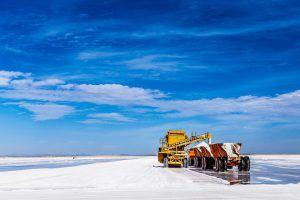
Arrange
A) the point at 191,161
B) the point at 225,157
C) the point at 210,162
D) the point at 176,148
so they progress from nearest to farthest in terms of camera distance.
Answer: the point at 225,157
the point at 210,162
the point at 176,148
the point at 191,161

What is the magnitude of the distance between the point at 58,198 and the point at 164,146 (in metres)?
32.6

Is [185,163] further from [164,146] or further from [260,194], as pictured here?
[260,194]

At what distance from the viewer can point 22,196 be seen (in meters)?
17.6

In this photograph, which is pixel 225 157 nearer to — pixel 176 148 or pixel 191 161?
pixel 176 148

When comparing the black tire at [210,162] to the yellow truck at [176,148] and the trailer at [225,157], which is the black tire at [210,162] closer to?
the trailer at [225,157]

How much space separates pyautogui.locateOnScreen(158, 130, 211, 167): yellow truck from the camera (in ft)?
149

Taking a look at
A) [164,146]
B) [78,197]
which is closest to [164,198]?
[78,197]

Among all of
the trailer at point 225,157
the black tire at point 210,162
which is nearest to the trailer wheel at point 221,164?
the trailer at point 225,157

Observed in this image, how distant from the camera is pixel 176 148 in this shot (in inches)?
1802

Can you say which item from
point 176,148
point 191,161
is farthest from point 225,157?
point 191,161

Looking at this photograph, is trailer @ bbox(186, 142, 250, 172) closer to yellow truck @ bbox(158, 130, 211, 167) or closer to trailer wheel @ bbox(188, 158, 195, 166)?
yellow truck @ bbox(158, 130, 211, 167)

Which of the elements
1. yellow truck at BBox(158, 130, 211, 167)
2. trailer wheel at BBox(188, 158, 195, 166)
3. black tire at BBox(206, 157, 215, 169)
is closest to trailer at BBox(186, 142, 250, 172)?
black tire at BBox(206, 157, 215, 169)

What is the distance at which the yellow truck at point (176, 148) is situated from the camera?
4538 cm

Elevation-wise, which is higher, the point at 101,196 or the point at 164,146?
the point at 164,146
